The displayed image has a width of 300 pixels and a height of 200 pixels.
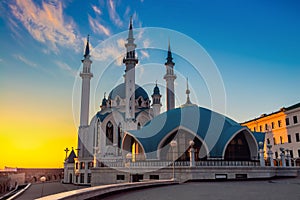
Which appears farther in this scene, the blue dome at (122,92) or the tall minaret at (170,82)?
the blue dome at (122,92)

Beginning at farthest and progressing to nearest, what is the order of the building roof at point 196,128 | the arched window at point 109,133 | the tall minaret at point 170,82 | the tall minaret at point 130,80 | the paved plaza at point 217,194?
the arched window at point 109,133
the tall minaret at point 170,82
the tall minaret at point 130,80
the building roof at point 196,128
the paved plaza at point 217,194

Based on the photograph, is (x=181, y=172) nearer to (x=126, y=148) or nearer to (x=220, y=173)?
(x=220, y=173)

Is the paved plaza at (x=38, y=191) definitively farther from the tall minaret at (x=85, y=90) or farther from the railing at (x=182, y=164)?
the tall minaret at (x=85, y=90)

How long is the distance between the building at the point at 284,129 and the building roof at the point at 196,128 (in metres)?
11.6

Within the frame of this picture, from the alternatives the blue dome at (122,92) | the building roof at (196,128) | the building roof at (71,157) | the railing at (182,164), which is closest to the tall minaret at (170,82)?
the blue dome at (122,92)

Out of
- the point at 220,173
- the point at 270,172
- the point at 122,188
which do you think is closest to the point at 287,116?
the point at 270,172

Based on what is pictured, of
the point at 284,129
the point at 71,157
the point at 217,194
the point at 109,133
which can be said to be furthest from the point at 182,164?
the point at 71,157

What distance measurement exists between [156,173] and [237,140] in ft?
38.3

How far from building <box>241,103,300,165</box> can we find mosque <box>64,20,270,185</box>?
1150 cm

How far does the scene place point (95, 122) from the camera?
166 ft

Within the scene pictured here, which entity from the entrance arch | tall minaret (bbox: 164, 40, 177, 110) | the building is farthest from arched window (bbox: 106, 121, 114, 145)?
the building

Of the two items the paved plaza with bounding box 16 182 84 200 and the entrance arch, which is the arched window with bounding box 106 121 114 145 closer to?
the paved plaza with bounding box 16 182 84 200

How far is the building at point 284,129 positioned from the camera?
3981 centimetres

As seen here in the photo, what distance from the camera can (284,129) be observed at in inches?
1667
